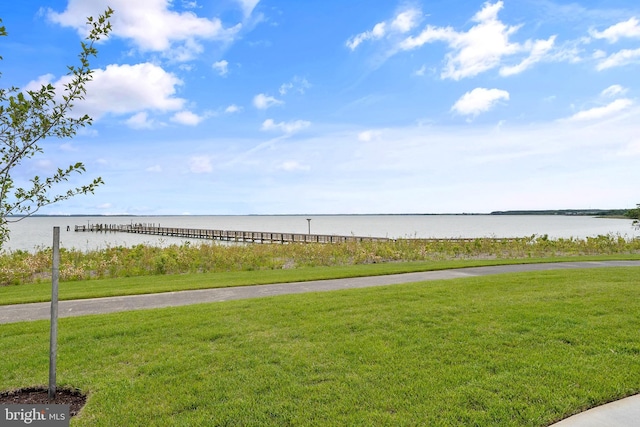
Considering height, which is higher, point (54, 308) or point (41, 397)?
point (54, 308)

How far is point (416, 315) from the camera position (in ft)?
19.8

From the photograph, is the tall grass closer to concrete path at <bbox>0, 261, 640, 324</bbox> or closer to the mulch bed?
concrete path at <bbox>0, 261, 640, 324</bbox>

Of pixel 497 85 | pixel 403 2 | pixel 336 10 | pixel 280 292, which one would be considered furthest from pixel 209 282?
pixel 497 85

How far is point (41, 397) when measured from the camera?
3789mm

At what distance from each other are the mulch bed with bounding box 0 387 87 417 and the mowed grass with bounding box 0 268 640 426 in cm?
10

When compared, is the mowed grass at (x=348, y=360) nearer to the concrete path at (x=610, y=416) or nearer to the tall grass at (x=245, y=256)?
the concrete path at (x=610, y=416)

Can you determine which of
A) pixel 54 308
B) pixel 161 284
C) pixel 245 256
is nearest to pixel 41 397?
pixel 54 308

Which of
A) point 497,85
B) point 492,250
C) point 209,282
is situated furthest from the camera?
point 492,250

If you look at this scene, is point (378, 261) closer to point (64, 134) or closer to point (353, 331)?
point (353, 331)

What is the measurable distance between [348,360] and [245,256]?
492 inches

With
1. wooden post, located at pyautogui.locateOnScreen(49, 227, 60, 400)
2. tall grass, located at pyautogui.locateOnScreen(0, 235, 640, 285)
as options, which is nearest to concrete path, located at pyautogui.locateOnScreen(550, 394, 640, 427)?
wooden post, located at pyautogui.locateOnScreen(49, 227, 60, 400)

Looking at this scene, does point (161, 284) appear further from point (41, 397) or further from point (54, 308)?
point (54, 308)

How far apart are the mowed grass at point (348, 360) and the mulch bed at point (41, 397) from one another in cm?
10

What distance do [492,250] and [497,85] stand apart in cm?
875
